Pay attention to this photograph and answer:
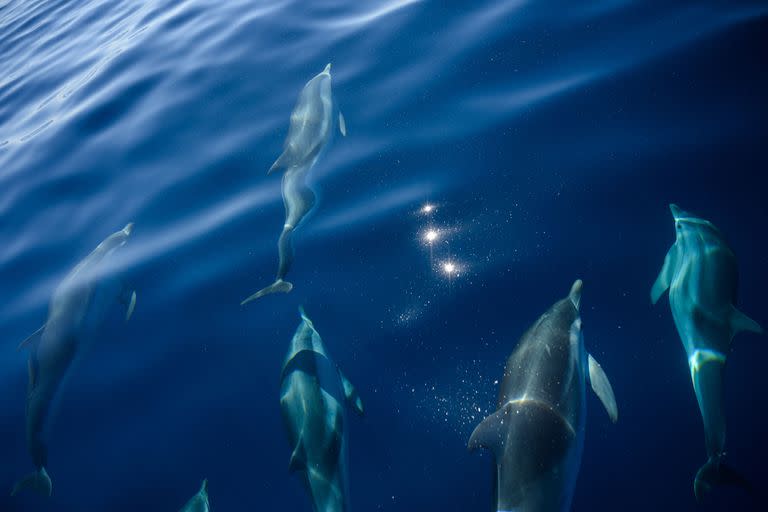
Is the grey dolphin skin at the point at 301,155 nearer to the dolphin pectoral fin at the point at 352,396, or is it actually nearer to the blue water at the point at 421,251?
the blue water at the point at 421,251

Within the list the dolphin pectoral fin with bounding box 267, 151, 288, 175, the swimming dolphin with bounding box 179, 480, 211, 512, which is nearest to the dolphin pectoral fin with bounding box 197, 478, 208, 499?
the swimming dolphin with bounding box 179, 480, 211, 512

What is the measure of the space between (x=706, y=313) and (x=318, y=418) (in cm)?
259

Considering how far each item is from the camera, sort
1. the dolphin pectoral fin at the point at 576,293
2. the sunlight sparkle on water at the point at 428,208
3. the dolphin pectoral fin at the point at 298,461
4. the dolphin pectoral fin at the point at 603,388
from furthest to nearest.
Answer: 1. the sunlight sparkle on water at the point at 428,208
2. the dolphin pectoral fin at the point at 576,293
3. the dolphin pectoral fin at the point at 298,461
4. the dolphin pectoral fin at the point at 603,388

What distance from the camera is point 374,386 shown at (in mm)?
3725

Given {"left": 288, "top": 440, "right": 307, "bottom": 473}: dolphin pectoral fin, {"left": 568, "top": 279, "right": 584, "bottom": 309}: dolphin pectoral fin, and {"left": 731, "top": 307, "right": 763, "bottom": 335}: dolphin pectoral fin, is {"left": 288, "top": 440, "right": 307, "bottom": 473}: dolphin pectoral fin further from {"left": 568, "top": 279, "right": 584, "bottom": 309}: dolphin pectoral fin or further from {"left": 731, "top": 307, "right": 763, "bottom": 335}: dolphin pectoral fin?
{"left": 731, "top": 307, "right": 763, "bottom": 335}: dolphin pectoral fin

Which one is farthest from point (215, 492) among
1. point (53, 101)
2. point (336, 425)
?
point (53, 101)

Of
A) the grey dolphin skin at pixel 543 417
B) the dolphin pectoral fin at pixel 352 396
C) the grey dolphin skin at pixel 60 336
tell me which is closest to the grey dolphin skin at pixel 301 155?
the dolphin pectoral fin at pixel 352 396

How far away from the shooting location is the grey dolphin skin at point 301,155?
4.60 meters

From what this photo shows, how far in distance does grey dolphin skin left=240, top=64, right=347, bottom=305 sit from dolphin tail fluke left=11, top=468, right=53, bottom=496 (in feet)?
6.54

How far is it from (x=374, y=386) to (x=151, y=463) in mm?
1779

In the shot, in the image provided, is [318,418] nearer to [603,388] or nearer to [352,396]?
[352,396]

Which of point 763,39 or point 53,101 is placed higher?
point 53,101

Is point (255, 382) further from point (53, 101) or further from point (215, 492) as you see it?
point (53, 101)

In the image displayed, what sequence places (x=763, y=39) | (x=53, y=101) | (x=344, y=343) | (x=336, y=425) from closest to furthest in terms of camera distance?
(x=336, y=425) < (x=344, y=343) < (x=763, y=39) < (x=53, y=101)
